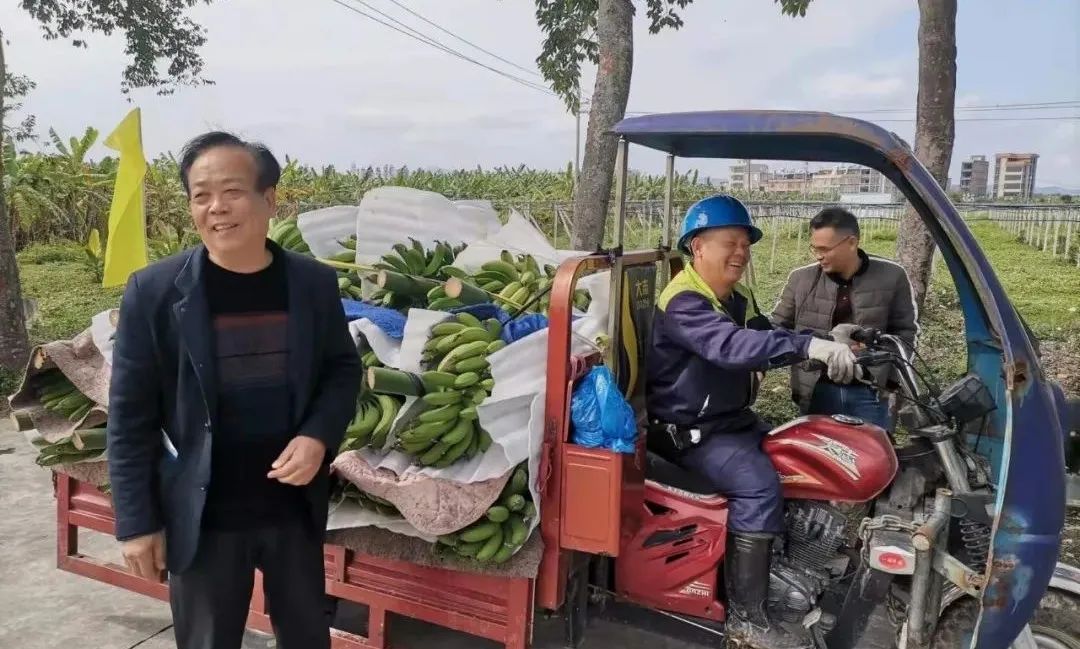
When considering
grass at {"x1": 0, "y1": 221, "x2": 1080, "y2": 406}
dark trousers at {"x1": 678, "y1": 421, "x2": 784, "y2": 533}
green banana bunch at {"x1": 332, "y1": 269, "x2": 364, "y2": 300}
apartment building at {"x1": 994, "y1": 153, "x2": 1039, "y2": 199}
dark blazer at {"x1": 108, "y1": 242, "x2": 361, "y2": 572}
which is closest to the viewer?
dark blazer at {"x1": 108, "y1": 242, "x2": 361, "y2": 572}

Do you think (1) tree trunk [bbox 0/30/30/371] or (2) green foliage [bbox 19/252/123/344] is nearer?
(1) tree trunk [bbox 0/30/30/371]

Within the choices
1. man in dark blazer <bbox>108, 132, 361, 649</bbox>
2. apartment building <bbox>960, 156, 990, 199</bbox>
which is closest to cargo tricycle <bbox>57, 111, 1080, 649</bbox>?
man in dark blazer <bbox>108, 132, 361, 649</bbox>

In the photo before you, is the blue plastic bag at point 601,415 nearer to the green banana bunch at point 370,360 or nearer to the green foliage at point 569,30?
the green banana bunch at point 370,360

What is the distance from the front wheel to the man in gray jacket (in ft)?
Result: 3.90

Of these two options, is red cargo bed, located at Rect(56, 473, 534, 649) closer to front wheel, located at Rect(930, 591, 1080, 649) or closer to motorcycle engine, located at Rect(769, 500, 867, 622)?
motorcycle engine, located at Rect(769, 500, 867, 622)

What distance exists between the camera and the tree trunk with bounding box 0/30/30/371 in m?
6.82

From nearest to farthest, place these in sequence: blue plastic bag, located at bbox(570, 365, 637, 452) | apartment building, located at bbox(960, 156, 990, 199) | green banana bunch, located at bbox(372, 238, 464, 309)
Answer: blue plastic bag, located at bbox(570, 365, 637, 452) → green banana bunch, located at bbox(372, 238, 464, 309) → apartment building, located at bbox(960, 156, 990, 199)

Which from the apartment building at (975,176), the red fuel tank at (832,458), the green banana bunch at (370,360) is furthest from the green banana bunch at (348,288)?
the apartment building at (975,176)

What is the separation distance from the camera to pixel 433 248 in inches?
158

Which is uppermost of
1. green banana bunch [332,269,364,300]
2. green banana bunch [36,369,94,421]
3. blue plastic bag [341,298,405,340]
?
green banana bunch [332,269,364,300]

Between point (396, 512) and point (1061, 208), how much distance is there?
11.2 metres

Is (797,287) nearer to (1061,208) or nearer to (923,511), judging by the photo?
(923,511)

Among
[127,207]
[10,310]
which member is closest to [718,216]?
[127,207]

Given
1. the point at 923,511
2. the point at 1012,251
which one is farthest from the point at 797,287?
the point at 1012,251
